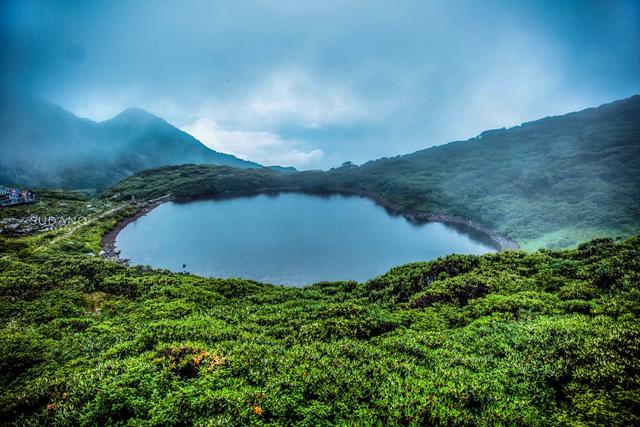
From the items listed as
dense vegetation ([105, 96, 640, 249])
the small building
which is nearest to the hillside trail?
the small building

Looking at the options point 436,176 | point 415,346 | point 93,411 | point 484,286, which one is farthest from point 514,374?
point 436,176

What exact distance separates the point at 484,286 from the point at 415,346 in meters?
11.7

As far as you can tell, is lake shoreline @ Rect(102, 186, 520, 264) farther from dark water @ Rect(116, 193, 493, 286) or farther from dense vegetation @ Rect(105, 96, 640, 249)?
dense vegetation @ Rect(105, 96, 640, 249)

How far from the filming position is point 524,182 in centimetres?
10231

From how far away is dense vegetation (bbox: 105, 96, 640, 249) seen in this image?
69.4m

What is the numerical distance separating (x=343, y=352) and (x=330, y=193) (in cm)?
14747

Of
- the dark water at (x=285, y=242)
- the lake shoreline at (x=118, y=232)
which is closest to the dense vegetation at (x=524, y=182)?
the dark water at (x=285, y=242)

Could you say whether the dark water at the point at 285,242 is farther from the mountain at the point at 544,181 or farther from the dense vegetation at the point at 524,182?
the dense vegetation at the point at 524,182

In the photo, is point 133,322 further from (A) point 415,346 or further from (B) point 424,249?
(B) point 424,249

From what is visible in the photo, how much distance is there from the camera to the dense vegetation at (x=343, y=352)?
9.30m

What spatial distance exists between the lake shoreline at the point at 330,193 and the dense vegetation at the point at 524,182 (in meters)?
2.50

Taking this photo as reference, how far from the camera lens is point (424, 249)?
63594 mm

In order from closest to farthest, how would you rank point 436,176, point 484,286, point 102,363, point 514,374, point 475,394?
point 475,394 < point 514,374 < point 102,363 < point 484,286 < point 436,176

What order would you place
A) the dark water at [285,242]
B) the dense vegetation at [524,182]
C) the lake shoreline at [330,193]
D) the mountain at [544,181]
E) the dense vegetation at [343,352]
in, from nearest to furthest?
the dense vegetation at [343,352], the dark water at [285,242], the lake shoreline at [330,193], the mountain at [544,181], the dense vegetation at [524,182]
